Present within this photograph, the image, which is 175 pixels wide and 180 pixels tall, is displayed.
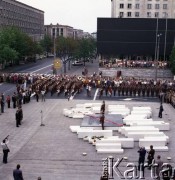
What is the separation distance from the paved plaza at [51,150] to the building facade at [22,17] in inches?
2948

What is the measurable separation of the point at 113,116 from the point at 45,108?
25.2 feet

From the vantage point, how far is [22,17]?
124 meters

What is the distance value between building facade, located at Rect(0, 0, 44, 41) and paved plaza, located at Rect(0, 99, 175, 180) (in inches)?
2948

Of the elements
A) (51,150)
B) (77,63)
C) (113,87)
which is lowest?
(51,150)

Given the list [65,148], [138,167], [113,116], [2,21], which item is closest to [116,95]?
[113,116]

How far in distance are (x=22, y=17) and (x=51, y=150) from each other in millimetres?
105345

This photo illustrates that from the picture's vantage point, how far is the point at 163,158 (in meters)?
22.0

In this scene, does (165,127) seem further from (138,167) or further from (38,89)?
(38,89)

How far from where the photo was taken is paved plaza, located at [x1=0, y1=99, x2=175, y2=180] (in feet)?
64.7

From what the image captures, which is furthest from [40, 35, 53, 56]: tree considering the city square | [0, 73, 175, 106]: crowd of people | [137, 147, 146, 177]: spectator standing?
[137, 147, 146, 177]: spectator standing

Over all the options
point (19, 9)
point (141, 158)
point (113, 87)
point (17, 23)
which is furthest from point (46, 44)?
point (141, 158)

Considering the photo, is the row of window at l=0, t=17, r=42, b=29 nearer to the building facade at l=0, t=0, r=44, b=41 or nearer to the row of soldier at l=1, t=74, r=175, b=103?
the building facade at l=0, t=0, r=44, b=41

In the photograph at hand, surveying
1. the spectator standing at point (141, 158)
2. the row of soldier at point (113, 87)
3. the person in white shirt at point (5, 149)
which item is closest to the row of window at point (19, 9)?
the row of soldier at point (113, 87)

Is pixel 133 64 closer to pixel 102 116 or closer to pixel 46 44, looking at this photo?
pixel 102 116
